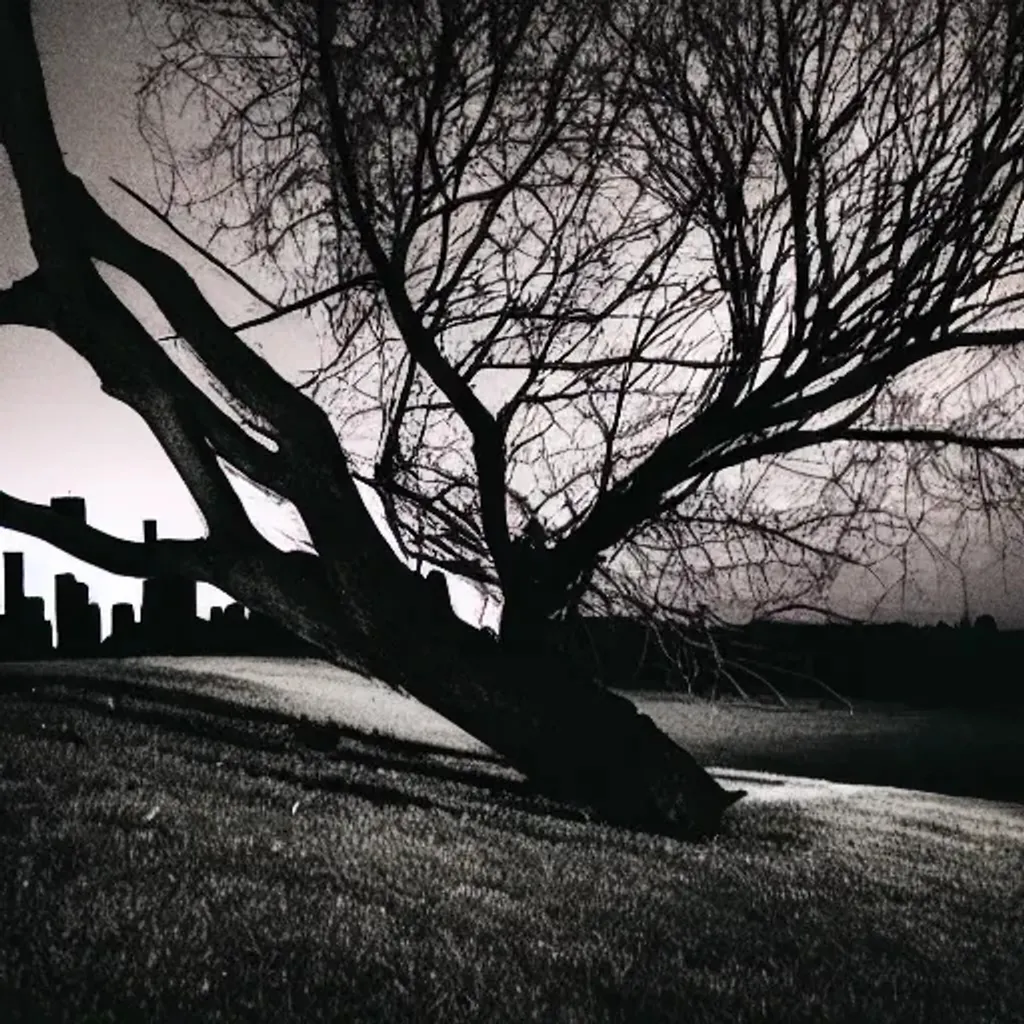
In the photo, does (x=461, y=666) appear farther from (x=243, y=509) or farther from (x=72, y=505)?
(x=72, y=505)

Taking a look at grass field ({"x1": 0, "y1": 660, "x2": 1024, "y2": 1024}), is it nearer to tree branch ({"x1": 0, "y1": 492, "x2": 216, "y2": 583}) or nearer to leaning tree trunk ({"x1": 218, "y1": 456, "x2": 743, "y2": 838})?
leaning tree trunk ({"x1": 218, "y1": 456, "x2": 743, "y2": 838})

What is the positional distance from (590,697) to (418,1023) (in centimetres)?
460

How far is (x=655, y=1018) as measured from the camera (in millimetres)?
4742

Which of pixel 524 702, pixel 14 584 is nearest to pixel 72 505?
pixel 14 584

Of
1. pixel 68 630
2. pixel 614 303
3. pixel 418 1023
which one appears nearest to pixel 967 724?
pixel 68 630

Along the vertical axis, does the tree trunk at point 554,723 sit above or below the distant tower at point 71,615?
below

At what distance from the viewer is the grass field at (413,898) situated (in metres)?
4.54

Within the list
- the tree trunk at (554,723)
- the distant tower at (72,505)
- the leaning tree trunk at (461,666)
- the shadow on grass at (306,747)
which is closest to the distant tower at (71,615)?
the distant tower at (72,505)

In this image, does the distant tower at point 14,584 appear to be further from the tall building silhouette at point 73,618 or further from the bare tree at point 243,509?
the bare tree at point 243,509

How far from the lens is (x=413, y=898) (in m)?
5.94

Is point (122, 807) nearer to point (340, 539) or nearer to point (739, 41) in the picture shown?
point (340, 539)

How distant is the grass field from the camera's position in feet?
14.9

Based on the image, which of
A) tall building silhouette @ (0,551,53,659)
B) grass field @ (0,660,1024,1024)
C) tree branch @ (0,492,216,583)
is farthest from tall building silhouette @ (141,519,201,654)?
tree branch @ (0,492,216,583)

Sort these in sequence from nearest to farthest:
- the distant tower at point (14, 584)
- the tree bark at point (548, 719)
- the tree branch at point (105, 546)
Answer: the tree branch at point (105, 546), the tree bark at point (548, 719), the distant tower at point (14, 584)
